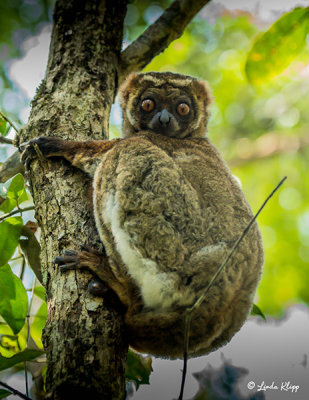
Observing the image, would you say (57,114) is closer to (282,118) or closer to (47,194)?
(47,194)

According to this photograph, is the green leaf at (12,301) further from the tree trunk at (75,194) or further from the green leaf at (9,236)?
the tree trunk at (75,194)

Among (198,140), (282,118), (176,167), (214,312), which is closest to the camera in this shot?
(214,312)

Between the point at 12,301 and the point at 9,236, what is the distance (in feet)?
1.71

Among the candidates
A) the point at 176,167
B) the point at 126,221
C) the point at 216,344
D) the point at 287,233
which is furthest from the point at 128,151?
the point at 287,233

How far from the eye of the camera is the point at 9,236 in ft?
10.4

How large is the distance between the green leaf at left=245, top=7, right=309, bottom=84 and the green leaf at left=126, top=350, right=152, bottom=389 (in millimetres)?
2601

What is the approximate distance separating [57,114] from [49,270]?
56.1 inches

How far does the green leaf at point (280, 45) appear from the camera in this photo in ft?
9.21

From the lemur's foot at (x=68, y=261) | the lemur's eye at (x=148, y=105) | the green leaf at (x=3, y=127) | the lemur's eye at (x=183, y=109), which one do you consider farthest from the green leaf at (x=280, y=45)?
the green leaf at (x=3, y=127)

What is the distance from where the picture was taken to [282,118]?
1238 cm

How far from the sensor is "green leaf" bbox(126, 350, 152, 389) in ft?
10.6

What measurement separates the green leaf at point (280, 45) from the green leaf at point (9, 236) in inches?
92.0
